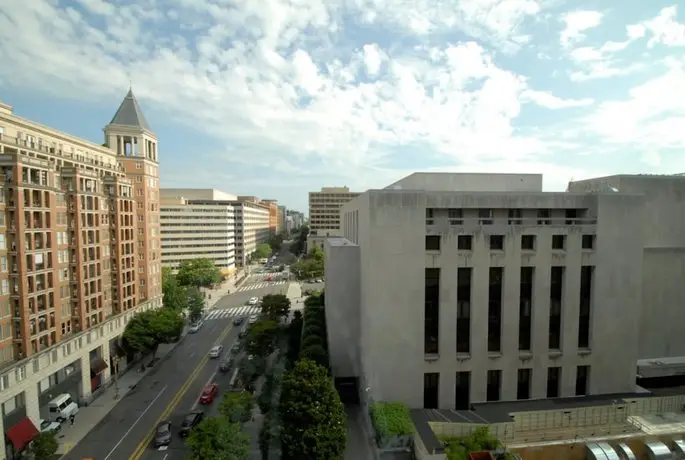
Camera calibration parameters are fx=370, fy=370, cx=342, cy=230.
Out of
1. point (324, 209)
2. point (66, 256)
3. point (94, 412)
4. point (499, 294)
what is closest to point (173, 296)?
point (66, 256)

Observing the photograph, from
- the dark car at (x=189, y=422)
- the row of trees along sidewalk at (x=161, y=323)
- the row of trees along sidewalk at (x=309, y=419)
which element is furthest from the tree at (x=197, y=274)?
the row of trees along sidewalk at (x=309, y=419)

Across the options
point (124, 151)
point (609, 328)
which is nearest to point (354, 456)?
point (609, 328)

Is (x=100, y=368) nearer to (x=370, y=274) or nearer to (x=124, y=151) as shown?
(x=124, y=151)

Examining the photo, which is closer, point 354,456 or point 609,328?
point 354,456

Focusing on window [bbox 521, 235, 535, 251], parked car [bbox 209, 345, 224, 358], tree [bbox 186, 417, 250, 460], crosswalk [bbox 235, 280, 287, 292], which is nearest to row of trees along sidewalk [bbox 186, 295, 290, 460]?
tree [bbox 186, 417, 250, 460]

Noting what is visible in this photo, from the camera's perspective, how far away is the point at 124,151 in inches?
2156

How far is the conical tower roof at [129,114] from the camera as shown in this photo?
178ft

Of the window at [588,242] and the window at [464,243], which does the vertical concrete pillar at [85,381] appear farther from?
the window at [588,242]

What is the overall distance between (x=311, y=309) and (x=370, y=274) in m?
26.9

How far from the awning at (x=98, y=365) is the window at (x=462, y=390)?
38707 mm

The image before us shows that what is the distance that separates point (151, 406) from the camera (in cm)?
3816

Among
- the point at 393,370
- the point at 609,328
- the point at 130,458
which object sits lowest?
the point at 130,458

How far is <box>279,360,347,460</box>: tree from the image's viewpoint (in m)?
24.5

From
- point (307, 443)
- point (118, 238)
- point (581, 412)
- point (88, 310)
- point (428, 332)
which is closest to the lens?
point (307, 443)
